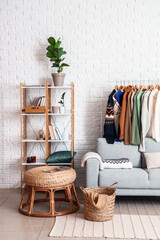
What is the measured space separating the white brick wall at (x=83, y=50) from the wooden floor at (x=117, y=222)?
107cm

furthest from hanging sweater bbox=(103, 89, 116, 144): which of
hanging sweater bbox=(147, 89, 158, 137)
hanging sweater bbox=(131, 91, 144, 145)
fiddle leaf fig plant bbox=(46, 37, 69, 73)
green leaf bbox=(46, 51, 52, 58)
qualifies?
green leaf bbox=(46, 51, 52, 58)

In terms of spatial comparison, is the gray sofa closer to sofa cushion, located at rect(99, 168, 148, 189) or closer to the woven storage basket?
sofa cushion, located at rect(99, 168, 148, 189)

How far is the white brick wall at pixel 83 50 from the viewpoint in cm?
466

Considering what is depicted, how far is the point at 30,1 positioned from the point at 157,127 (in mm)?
2678

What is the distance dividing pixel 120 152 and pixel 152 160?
0.46m

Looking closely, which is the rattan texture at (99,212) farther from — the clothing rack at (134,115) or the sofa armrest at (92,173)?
the clothing rack at (134,115)

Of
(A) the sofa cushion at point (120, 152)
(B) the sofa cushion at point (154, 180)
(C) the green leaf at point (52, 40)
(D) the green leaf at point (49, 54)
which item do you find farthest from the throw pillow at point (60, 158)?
(C) the green leaf at point (52, 40)

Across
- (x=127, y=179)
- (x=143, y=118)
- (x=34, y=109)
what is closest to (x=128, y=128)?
(x=143, y=118)

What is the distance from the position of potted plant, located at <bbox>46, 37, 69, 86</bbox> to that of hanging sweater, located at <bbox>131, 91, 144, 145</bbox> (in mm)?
1109

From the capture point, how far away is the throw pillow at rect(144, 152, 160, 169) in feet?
13.2

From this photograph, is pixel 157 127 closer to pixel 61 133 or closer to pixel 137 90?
pixel 137 90

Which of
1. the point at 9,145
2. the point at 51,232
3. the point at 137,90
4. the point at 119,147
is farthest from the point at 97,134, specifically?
the point at 51,232

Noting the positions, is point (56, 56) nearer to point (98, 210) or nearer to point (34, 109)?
point (34, 109)

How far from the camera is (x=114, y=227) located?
124 inches
